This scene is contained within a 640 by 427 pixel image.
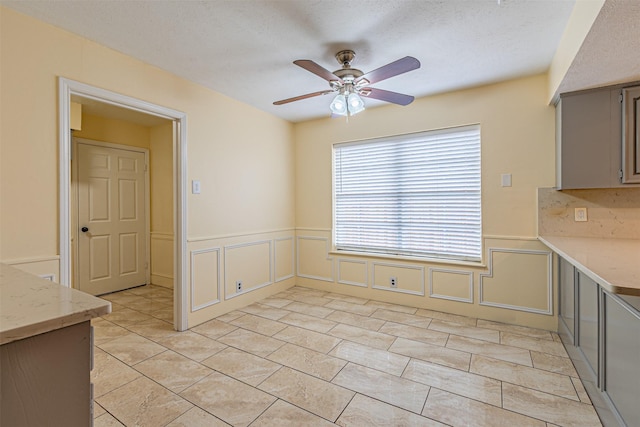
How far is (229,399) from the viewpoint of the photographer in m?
1.91

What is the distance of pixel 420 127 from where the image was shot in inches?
137

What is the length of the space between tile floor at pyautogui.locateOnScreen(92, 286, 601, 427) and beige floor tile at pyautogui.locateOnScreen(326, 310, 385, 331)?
0.01 meters

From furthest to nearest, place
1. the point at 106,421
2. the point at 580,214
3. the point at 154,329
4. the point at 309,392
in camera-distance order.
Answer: the point at 154,329 → the point at 580,214 → the point at 309,392 → the point at 106,421

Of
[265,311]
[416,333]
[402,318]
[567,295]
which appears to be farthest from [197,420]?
[567,295]

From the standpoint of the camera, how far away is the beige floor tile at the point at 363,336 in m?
2.65

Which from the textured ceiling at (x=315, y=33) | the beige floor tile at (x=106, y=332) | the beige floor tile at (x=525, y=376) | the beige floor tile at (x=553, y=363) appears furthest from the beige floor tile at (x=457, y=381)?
the beige floor tile at (x=106, y=332)

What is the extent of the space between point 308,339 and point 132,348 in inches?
60.3

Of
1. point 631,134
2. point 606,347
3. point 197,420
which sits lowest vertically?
point 197,420

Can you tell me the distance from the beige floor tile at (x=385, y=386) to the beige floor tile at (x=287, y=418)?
368 mm

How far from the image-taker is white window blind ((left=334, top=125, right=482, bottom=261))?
3305mm

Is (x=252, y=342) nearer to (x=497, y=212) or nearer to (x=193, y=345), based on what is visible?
(x=193, y=345)

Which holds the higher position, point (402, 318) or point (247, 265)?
point (247, 265)

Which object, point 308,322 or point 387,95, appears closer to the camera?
point 387,95

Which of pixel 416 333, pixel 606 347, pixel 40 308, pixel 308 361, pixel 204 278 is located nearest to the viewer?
pixel 40 308
